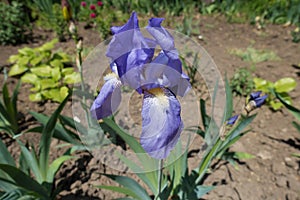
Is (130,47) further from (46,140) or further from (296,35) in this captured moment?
(296,35)

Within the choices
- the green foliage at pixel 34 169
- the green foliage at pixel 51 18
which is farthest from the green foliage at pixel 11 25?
the green foliage at pixel 34 169

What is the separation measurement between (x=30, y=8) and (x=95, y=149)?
3.23 meters

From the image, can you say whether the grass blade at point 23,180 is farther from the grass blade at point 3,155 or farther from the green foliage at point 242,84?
the green foliage at point 242,84

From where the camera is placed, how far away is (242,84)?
2621 millimetres

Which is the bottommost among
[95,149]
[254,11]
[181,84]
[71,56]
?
[95,149]

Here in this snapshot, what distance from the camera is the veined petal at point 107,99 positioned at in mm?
908

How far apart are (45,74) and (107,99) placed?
1825mm

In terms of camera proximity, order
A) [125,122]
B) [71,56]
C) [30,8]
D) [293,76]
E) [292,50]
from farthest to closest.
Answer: [30,8], [292,50], [71,56], [293,76], [125,122]

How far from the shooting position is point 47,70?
258cm

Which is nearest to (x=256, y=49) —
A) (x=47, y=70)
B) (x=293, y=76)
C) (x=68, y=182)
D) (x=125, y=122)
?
(x=293, y=76)

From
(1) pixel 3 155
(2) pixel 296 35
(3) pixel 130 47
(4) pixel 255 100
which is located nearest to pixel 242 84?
(4) pixel 255 100

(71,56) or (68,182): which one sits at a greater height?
(71,56)

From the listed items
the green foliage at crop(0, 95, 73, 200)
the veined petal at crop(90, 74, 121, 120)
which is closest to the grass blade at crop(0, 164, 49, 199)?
the green foliage at crop(0, 95, 73, 200)

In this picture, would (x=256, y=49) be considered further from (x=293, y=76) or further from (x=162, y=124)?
(x=162, y=124)
